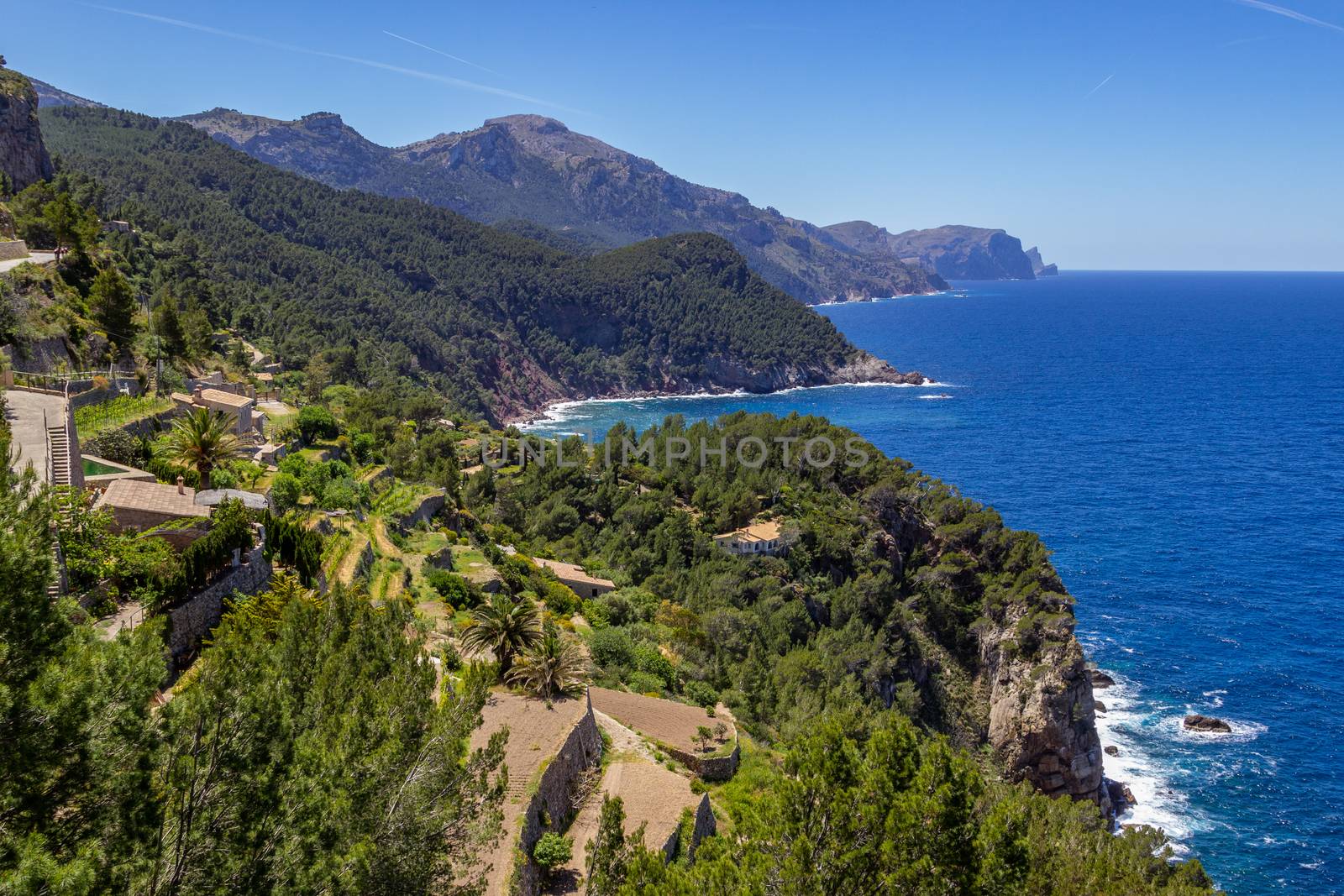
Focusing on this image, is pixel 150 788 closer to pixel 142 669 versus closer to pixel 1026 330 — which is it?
pixel 142 669

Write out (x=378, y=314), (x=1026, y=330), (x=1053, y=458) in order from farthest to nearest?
(x=1026, y=330), (x=378, y=314), (x=1053, y=458)

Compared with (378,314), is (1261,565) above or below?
below

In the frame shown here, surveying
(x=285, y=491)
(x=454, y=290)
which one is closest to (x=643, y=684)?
(x=285, y=491)

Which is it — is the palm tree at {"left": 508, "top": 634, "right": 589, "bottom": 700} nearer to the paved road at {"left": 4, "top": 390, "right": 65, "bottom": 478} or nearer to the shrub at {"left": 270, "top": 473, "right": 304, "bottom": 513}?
the paved road at {"left": 4, "top": 390, "right": 65, "bottom": 478}

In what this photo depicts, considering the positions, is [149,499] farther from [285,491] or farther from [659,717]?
[659,717]

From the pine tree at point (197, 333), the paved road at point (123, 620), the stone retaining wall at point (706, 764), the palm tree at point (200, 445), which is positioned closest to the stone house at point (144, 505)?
the palm tree at point (200, 445)

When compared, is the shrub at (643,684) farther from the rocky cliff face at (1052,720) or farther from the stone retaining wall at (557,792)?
the rocky cliff face at (1052,720)

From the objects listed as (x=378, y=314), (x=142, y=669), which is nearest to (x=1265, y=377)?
(x=378, y=314)
